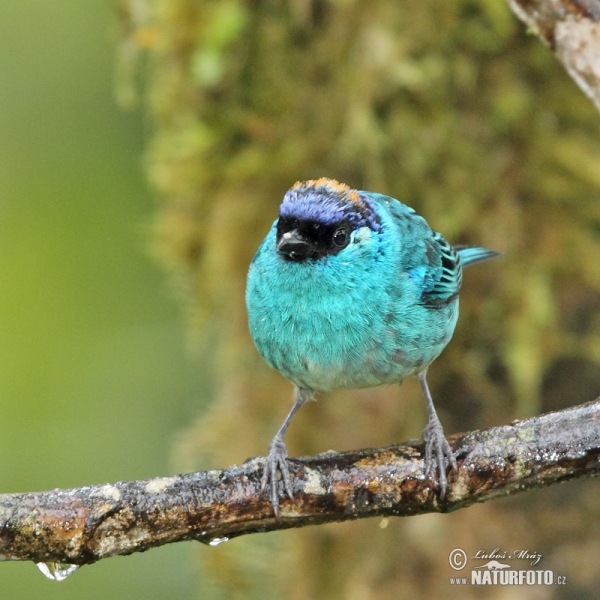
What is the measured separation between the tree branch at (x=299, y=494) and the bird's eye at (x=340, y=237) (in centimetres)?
76

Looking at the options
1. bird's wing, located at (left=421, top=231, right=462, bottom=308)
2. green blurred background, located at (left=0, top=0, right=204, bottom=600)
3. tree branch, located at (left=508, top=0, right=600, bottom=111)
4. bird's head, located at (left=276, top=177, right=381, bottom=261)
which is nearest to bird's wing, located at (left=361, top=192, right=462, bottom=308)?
bird's wing, located at (left=421, top=231, right=462, bottom=308)

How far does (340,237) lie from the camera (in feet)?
9.19

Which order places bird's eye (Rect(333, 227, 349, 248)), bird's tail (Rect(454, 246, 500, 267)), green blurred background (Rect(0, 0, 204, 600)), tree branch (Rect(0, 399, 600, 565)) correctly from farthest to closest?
green blurred background (Rect(0, 0, 204, 600)) → bird's tail (Rect(454, 246, 500, 267)) → bird's eye (Rect(333, 227, 349, 248)) → tree branch (Rect(0, 399, 600, 565))

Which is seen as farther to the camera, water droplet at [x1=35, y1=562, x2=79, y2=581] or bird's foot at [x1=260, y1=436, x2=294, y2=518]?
bird's foot at [x1=260, y1=436, x2=294, y2=518]

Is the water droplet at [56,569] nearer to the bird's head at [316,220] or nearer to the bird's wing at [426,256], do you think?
the bird's head at [316,220]

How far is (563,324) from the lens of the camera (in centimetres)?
351

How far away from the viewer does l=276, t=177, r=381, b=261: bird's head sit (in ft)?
8.77

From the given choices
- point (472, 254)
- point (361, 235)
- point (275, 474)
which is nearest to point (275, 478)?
point (275, 474)

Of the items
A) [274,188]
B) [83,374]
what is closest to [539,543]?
[274,188]

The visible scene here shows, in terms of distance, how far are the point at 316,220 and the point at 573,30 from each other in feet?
3.57

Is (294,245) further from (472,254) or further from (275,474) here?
(472,254)

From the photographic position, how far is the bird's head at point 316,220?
8.77ft

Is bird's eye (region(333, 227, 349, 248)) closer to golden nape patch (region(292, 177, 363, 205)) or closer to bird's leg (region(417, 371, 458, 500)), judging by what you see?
golden nape patch (region(292, 177, 363, 205))

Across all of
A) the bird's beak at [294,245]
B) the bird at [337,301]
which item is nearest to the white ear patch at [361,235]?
the bird at [337,301]
